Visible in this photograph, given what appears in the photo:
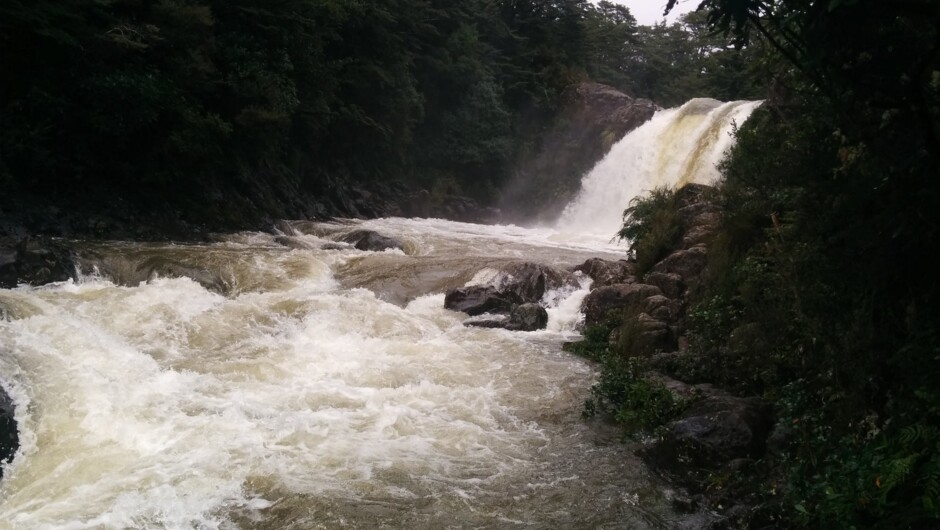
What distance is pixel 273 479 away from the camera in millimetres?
5988

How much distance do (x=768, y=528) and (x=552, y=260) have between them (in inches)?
500

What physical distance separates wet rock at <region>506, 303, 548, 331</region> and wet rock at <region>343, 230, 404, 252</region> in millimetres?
5355

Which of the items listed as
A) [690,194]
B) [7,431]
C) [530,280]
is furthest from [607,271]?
[7,431]

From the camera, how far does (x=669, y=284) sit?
36.0ft

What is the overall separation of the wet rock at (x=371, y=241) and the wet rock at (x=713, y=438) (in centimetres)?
1073

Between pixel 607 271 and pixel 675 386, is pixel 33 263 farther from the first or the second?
pixel 607 271

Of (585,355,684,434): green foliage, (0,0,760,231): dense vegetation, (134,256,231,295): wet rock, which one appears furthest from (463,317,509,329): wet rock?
(0,0,760,231): dense vegetation

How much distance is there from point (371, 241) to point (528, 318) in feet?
19.3

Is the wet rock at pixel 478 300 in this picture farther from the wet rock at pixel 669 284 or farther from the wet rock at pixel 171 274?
the wet rock at pixel 171 274

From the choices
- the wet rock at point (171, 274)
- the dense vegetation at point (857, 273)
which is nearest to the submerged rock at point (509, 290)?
the wet rock at point (171, 274)

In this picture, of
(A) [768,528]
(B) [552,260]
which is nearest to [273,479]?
(A) [768,528]

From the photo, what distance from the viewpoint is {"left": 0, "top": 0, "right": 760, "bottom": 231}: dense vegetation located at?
1359 cm

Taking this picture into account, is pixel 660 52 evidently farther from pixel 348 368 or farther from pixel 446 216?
pixel 348 368

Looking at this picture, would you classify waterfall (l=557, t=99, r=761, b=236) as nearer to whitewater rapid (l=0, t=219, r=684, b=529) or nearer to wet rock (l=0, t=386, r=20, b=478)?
whitewater rapid (l=0, t=219, r=684, b=529)
